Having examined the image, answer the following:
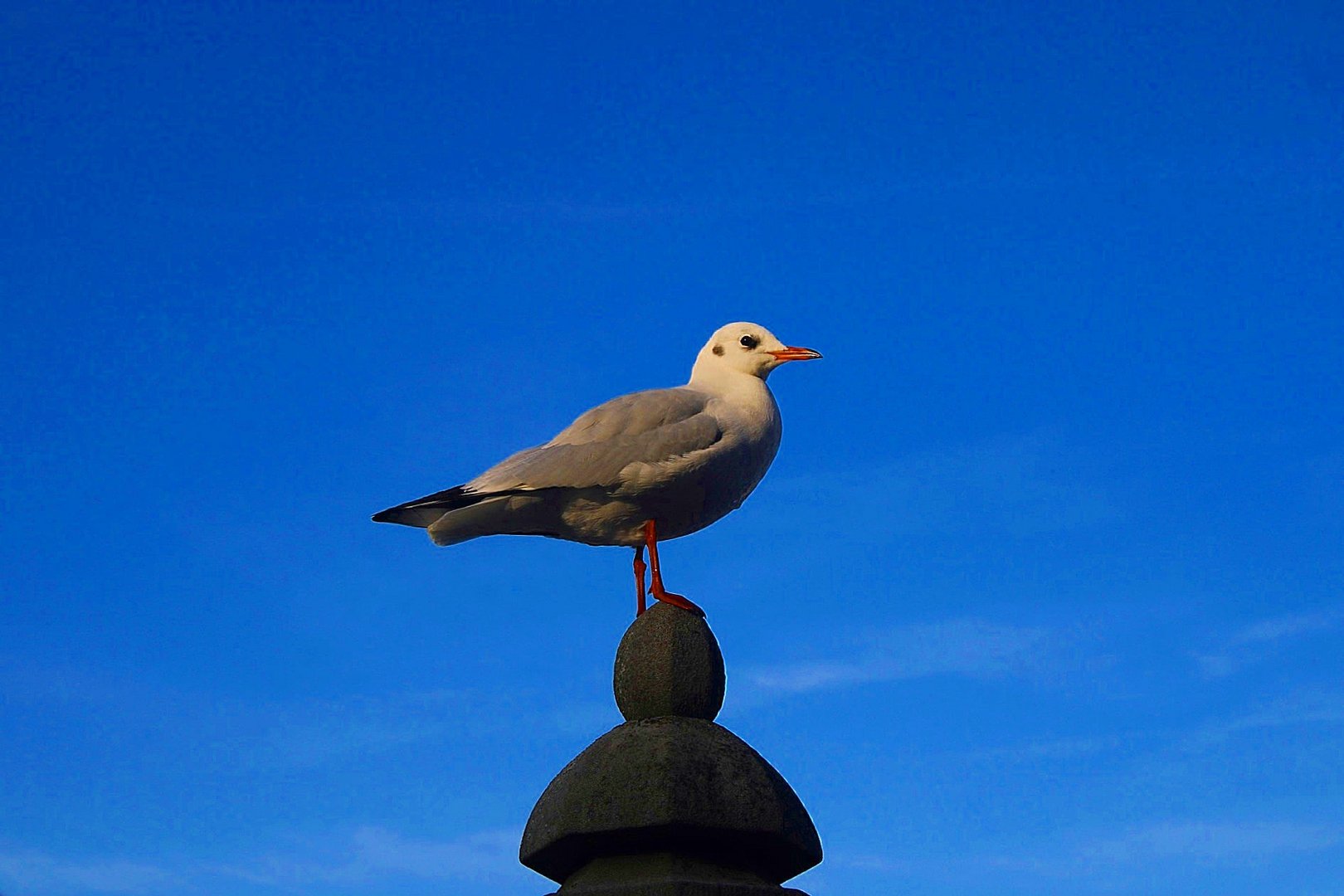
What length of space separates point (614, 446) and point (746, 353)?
4.95 feet

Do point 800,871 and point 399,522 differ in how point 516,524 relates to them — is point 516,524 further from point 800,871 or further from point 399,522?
point 800,871

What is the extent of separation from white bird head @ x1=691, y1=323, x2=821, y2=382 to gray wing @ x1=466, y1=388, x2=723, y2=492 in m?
0.61

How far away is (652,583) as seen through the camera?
8.04 metres

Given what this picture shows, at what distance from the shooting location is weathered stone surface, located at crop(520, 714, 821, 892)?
608 cm

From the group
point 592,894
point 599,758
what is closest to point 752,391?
point 599,758

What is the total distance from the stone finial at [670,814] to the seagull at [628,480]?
1.36m

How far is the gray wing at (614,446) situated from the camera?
8.20m

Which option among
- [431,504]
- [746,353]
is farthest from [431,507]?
[746,353]

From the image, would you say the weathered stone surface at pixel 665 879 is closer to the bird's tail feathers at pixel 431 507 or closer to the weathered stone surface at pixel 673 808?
the weathered stone surface at pixel 673 808

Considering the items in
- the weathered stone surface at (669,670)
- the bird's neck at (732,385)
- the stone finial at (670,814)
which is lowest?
the stone finial at (670,814)

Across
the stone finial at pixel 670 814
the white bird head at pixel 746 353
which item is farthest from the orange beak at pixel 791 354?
the stone finial at pixel 670 814

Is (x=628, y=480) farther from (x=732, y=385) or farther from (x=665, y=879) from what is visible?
(x=665, y=879)

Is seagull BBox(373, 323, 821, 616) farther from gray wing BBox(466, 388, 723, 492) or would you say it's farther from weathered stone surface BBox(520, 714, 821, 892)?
weathered stone surface BBox(520, 714, 821, 892)

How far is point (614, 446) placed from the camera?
8328 millimetres
